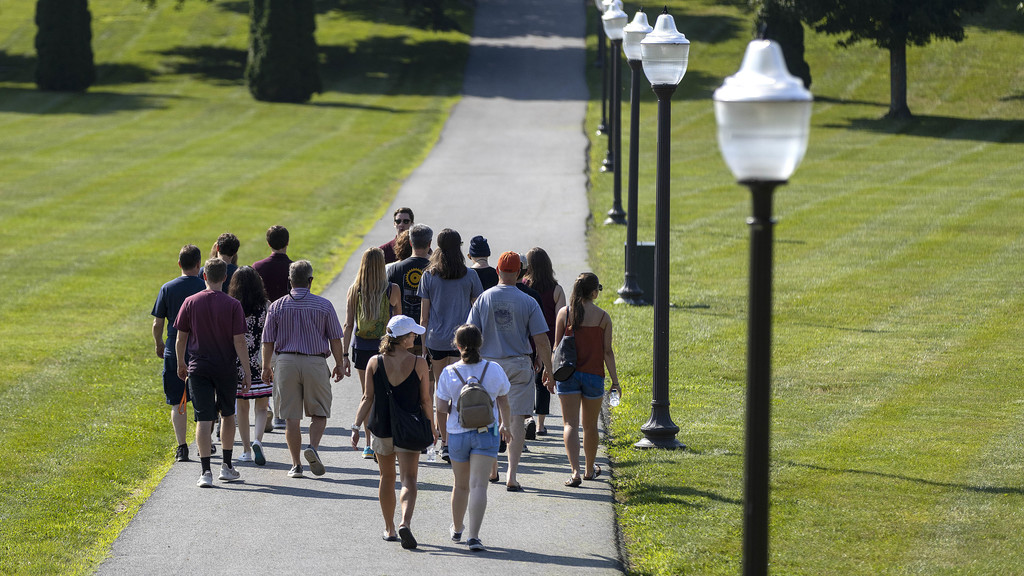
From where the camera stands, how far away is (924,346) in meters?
15.0

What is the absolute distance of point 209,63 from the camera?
5103 centimetres

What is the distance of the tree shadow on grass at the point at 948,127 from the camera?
35781 mm

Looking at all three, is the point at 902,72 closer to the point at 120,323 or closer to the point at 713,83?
the point at 713,83

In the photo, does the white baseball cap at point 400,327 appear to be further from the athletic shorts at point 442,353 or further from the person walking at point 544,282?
the person walking at point 544,282

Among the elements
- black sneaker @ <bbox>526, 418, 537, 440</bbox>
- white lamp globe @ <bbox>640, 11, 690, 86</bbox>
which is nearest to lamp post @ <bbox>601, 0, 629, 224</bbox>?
white lamp globe @ <bbox>640, 11, 690, 86</bbox>

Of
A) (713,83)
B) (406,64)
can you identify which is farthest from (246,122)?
(713,83)

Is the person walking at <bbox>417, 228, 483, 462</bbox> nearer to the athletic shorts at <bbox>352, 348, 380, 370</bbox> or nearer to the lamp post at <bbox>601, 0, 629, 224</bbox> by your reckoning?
the athletic shorts at <bbox>352, 348, 380, 370</bbox>

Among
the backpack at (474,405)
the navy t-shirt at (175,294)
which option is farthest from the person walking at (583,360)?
the navy t-shirt at (175,294)

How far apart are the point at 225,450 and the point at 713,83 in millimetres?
36848

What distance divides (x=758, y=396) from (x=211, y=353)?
583 centimetres

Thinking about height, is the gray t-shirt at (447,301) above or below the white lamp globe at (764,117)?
below

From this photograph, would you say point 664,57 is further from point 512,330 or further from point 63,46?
point 63,46

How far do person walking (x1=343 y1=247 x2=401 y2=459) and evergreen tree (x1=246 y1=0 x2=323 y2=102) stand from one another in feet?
113

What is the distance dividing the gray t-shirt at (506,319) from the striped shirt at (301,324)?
129 centimetres
